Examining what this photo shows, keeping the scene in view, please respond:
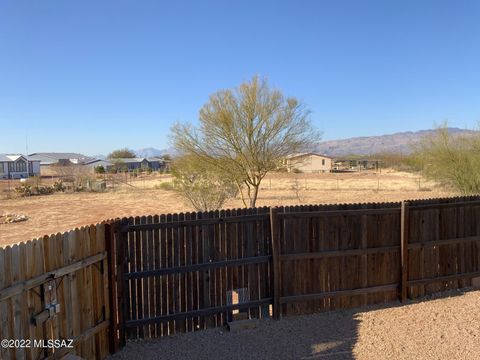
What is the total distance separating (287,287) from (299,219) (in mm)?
1053

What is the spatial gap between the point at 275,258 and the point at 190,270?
129 centimetres

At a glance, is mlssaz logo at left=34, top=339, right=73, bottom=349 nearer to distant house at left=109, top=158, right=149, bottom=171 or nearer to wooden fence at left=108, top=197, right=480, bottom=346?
wooden fence at left=108, top=197, right=480, bottom=346

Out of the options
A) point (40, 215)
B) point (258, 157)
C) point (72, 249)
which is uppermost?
point (258, 157)

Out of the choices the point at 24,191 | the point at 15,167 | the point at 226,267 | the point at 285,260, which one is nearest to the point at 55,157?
the point at 15,167

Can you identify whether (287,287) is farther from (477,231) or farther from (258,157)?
(258,157)

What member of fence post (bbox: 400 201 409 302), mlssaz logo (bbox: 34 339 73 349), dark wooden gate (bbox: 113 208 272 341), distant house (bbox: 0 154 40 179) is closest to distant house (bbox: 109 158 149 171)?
distant house (bbox: 0 154 40 179)

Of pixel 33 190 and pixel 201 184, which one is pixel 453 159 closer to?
pixel 201 184

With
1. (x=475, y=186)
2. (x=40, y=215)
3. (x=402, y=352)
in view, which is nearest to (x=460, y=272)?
(x=402, y=352)

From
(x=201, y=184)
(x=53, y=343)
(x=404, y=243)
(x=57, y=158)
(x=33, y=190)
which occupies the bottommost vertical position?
(x=53, y=343)

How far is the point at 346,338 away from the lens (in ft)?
18.0

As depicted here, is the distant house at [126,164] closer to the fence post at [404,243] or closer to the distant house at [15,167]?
the distant house at [15,167]

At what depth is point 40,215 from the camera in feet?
74.3

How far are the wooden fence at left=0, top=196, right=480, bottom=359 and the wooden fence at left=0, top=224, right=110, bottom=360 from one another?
0.5 inches

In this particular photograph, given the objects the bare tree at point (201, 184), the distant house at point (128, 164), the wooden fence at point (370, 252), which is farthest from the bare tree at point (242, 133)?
the distant house at point (128, 164)
